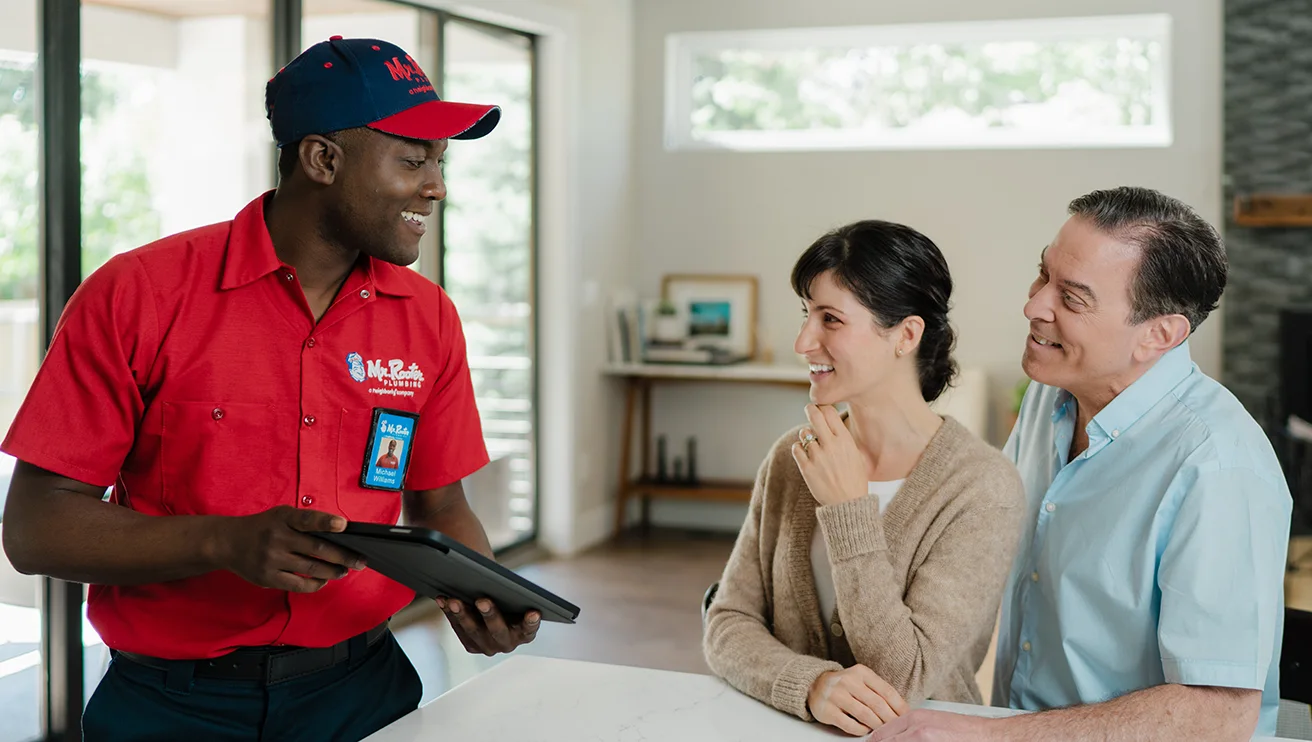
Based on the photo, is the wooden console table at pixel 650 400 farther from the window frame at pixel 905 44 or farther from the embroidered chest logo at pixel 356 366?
the embroidered chest logo at pixel 356 366

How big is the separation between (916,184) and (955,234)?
12.4 inches

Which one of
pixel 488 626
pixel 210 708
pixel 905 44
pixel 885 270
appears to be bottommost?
pixel 210 708

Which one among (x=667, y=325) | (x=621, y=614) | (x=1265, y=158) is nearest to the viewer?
(x=621, y=614)

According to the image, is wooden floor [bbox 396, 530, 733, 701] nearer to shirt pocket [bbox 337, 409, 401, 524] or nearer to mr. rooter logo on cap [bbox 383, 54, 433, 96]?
shirt pocket [bbox 337, 409, 401, 524]

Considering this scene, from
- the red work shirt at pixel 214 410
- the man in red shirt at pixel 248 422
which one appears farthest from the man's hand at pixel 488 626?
the red work shirt at pixel 214 410

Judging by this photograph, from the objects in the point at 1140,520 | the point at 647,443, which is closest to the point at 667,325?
the point at 647,443

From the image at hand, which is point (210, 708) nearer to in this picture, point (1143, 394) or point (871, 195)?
point (1143, 394)

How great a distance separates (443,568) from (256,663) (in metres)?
0.45

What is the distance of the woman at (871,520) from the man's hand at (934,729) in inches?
3.4

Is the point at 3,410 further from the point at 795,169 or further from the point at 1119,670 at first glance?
the point at 795,169

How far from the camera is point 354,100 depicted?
1.74m

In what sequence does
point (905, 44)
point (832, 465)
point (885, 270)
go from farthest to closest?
point (905, 44), point (885, 270), point (832, 465)

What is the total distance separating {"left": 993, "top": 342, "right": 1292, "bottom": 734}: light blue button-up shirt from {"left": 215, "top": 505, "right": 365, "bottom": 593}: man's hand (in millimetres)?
990

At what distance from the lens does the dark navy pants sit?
172 centimetres
